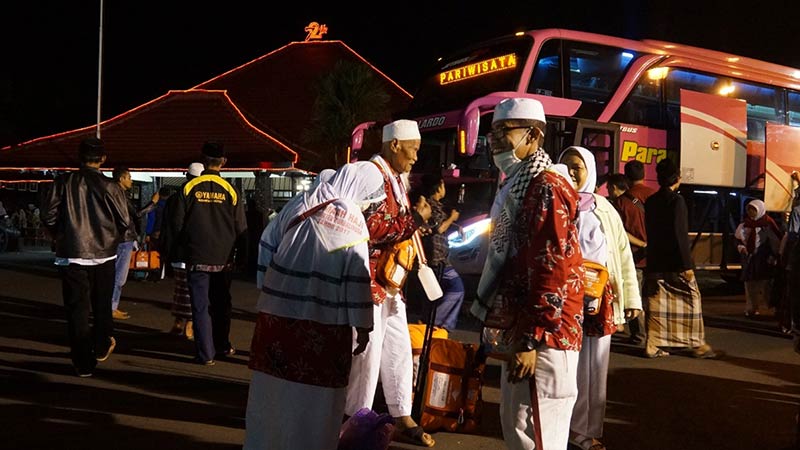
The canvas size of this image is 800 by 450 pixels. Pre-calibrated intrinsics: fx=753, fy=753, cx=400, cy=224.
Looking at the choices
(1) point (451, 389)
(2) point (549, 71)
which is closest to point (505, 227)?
(1) point (451, 389)

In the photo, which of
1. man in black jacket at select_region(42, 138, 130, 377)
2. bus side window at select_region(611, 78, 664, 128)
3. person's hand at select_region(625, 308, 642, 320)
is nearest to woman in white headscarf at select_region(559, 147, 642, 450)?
person's hand at select_region(625, 308, 642, 320)

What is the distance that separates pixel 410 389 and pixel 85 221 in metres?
3.36

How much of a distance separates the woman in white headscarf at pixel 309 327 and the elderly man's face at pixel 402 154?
4.46ft

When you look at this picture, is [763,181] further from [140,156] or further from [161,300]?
[140,156]

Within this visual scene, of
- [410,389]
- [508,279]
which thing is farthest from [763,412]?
[508,279]

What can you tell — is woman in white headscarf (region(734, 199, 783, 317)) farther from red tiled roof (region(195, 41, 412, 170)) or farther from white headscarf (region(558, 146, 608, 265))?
red tiled roof (region(195, 41, 412, 170))

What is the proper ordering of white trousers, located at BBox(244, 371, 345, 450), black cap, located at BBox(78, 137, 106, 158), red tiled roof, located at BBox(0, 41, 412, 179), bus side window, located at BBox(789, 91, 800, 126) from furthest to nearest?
red tiled roof, located at BBox(0, 41, 412, 179) < bus side window, located at BBox(789, 91, 800, 126) < black cap, located at BBox(78, 137, 106, 158) < white trousers, located at BBox(244, 371, 345, 450)

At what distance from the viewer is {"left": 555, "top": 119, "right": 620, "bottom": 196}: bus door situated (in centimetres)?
1107

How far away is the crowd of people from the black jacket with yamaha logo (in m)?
0.01

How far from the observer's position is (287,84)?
27250 millimetres

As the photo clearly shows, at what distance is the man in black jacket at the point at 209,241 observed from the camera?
22.2 ft

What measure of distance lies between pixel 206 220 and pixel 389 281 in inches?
121

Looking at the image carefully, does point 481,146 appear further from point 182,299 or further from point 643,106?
point 182,299

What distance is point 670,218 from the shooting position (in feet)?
25.0
